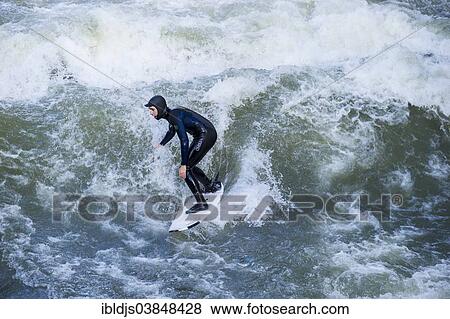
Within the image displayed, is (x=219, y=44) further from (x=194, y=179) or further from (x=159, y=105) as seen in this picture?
(x=159, y=105)

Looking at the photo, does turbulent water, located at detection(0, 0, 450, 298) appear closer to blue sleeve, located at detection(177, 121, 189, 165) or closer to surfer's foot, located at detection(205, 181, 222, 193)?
surfer's foot, located at detection(205, 181, 222, 193)

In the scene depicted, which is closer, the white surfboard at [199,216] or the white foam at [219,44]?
the white surfboard at [199,216]

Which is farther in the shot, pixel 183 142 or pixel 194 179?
pixel 194 179

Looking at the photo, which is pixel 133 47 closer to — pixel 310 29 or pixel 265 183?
pixel 310 29

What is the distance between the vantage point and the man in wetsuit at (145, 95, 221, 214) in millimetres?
7098

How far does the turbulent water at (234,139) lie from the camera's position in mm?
6980

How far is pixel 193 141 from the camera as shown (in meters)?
7.50

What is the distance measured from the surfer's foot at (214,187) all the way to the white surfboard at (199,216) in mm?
36

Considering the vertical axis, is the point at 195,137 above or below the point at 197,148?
above

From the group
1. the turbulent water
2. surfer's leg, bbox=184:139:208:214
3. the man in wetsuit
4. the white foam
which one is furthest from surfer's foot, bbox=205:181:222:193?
the white foam

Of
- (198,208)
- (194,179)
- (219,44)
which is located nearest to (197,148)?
(194,179)

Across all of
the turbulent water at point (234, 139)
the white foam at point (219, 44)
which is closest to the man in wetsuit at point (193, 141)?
the turbulent water at point (234, 139)

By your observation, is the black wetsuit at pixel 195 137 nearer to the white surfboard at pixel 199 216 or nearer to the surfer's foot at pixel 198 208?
the surfer's foot at pixel 198 208

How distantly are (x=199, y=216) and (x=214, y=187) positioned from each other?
42 cm
